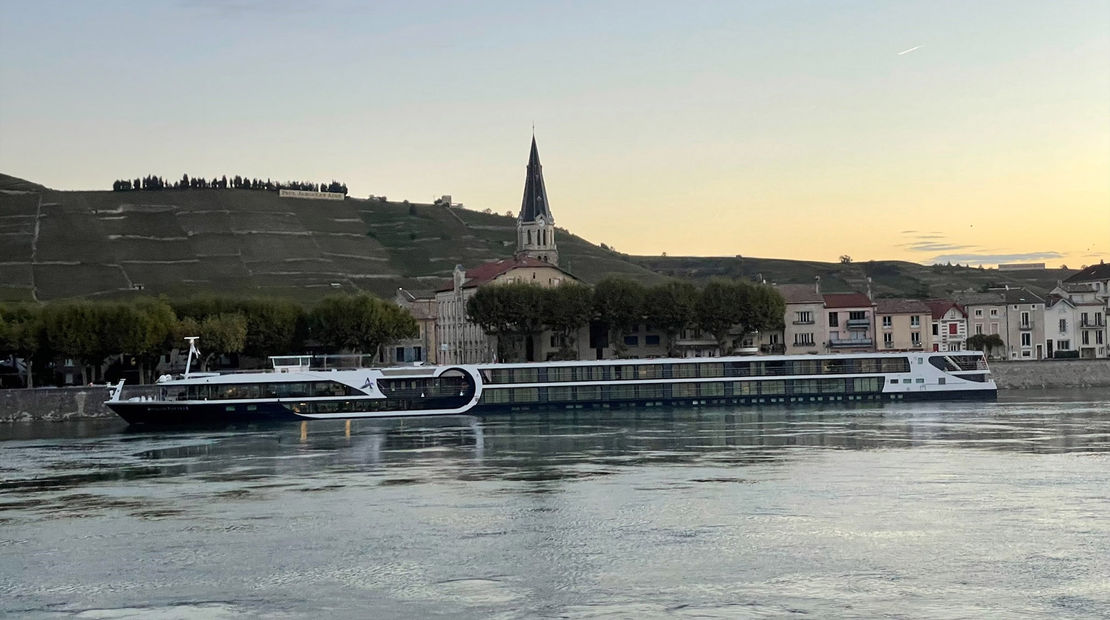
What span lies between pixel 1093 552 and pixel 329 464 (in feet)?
103

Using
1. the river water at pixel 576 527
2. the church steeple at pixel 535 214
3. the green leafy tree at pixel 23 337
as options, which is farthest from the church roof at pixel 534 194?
the river water at pixel 576 527

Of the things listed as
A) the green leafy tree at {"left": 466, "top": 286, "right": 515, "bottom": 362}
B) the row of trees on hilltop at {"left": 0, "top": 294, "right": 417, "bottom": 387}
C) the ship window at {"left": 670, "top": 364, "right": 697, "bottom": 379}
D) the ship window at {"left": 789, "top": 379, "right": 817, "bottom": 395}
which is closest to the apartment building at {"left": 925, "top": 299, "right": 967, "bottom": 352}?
the ship window at {"left": 789, "top": 379, "right": 817, "bottom": 395}

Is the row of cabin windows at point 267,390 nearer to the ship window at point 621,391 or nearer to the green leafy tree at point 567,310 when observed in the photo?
the ship window at point 621,391

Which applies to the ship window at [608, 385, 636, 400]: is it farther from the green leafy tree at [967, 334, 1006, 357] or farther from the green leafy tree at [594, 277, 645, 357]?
the green leafy tree at [967, 334, 1006, 357]

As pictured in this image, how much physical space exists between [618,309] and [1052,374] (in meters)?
33.9

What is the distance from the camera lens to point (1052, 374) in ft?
348

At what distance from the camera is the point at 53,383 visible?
105m

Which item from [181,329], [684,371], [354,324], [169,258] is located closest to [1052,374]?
[684,371]

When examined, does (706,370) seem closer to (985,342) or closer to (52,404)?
(985,342)

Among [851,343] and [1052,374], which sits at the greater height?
[851,343]

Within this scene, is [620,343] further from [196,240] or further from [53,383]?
[196,240]

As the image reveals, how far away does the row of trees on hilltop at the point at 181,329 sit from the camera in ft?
312

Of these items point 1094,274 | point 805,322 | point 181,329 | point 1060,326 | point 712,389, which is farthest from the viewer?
point 1094,274

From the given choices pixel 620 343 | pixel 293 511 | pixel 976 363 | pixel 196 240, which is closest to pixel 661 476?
pixel 293 511
